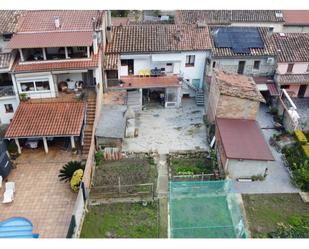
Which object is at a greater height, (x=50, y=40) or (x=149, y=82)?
(x=50, y=40)

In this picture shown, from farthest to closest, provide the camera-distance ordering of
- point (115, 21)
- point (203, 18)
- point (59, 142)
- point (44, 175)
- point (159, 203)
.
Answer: point (115, 21)
point (203, 18)
point (59, 142)
point (44, 175)
point (159, 203)

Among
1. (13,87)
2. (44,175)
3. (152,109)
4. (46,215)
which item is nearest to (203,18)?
(152,109)

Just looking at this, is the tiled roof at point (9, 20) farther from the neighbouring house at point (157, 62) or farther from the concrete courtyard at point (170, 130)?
the concrete courtyard at point (170, 130)

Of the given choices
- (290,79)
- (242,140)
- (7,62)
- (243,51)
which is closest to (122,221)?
(242,140)

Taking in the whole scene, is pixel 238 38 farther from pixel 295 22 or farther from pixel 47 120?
pixel 47 120

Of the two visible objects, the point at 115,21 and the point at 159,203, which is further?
the point at 115,21

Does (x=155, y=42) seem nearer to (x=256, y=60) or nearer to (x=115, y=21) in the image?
(x=256, y=60)

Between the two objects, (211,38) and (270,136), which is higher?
(211,38)
